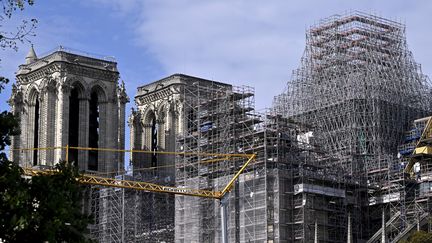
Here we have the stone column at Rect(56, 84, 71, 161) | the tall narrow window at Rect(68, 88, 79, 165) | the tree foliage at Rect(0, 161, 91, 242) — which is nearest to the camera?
the tree foliage at Rect(0, 161, 91, 242)

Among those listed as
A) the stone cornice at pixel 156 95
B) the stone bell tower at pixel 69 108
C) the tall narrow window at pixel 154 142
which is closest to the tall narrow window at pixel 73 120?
the stone bell tower at pixel 69 108

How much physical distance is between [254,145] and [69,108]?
29007 mm

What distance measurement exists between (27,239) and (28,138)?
85.0 meters

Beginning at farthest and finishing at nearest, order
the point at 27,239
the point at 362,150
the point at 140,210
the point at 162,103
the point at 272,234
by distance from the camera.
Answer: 1. the point at 162,103
2. the point at 140,210
3. the point at 362,150
4. the point at 272,234
5. the point at 27,239

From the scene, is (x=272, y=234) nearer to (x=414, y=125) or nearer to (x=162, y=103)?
(x=414, y=125)

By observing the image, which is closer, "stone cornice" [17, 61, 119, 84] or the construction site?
the construction site

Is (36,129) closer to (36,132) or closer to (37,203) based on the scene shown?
(36,132)

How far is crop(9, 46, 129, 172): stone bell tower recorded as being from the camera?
11275cm

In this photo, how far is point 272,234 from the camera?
89125 mm

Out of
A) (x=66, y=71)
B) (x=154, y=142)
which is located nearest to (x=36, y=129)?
(x=66, y=71)

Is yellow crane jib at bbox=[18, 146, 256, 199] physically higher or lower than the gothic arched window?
lower

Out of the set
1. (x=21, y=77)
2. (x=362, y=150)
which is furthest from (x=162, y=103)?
(x=362, y=150)

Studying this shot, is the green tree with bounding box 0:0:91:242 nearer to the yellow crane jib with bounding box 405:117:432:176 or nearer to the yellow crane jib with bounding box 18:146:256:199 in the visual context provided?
the yellow crane jib with bounding box 18:146:256:199

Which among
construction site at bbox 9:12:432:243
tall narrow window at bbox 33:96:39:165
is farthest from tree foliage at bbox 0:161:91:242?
tall narrow window at bbox 33:96:39:165
